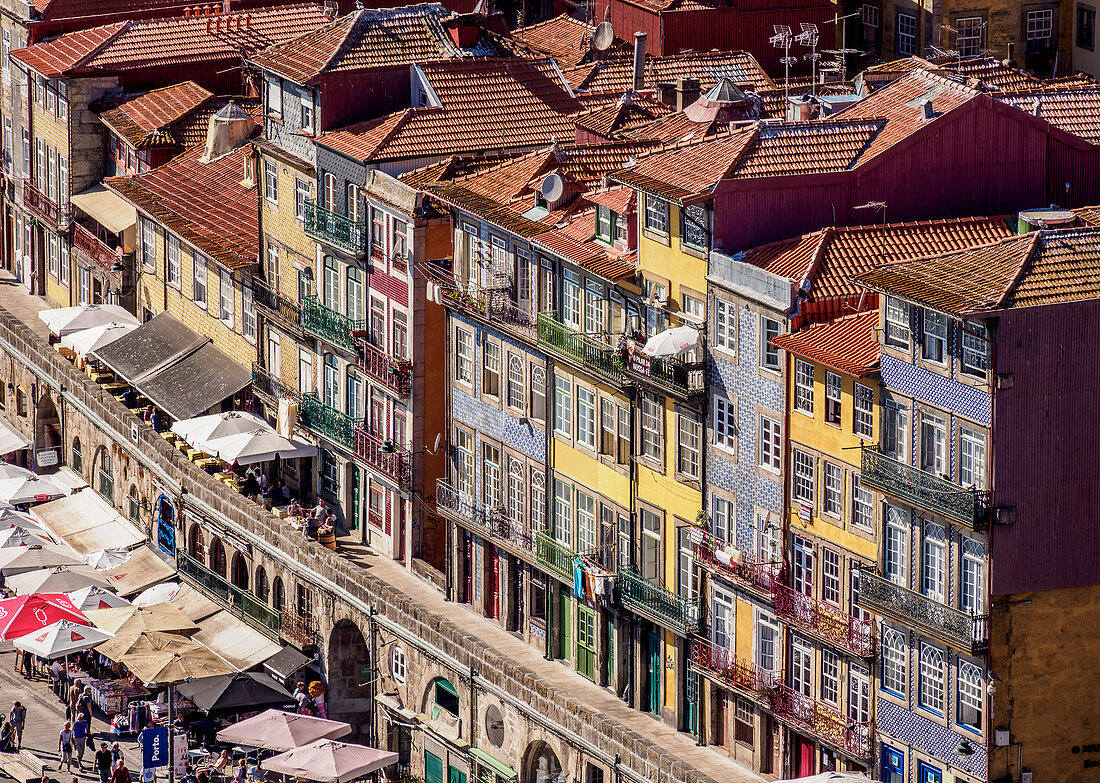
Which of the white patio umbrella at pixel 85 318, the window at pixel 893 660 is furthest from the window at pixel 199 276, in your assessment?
the window at pixel 893 660

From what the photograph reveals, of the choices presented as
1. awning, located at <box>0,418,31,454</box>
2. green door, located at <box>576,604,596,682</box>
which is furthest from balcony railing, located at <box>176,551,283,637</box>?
awning, located at <box>0,418,31,454</box>

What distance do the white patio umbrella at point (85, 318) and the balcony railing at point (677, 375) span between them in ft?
141

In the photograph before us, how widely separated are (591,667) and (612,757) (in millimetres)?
7996

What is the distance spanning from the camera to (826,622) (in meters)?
95.6

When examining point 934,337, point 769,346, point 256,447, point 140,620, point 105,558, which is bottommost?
point 105,558

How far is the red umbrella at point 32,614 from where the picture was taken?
11744 cm

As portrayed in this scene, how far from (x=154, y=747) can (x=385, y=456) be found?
45.8 feet

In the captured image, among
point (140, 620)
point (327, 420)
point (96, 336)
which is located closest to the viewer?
point (140, 620)

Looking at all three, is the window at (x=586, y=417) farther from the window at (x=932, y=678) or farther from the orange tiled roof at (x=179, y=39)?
the orange tiled roof at (x=179, y=39)

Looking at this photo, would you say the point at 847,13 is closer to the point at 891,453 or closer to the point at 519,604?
the point at 519,604

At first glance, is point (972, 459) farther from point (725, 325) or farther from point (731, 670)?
point (731, 670)

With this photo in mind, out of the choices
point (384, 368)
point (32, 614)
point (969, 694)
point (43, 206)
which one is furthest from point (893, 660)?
point (43, 206)

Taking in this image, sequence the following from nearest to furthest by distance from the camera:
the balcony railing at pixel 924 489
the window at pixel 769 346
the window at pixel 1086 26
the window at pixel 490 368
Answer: the balcony railing at pixel 924 489 < the window at pixel 769 346 < the window at pixel 490 368 < the window at pixel 1086 26

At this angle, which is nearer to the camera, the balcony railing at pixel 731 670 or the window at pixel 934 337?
the window at pixel 934 337
